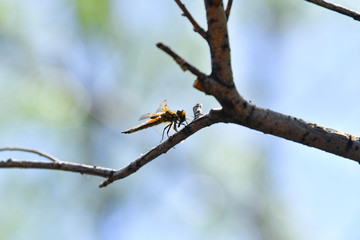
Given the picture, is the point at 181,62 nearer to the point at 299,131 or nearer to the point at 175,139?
the point at 175,139

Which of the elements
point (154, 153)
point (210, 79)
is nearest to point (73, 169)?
point (154, 153)

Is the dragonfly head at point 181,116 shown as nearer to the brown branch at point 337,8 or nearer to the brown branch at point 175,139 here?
the brown branch at point 175,139

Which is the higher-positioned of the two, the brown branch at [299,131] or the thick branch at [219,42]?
the thick branch at [219,42]

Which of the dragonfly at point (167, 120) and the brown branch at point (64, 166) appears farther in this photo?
the dragonfly at point (167, 120)

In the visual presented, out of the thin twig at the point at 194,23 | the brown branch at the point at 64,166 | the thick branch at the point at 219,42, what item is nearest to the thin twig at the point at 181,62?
the thick branch at the point at 219,42

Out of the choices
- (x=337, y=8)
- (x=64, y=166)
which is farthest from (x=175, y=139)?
(x=337, y=8)

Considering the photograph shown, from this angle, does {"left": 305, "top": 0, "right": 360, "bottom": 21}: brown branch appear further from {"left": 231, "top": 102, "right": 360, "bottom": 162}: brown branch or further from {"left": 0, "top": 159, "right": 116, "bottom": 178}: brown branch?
{"left": 0, "top": 159, "right": 116, "bottom": 178}: brown branch

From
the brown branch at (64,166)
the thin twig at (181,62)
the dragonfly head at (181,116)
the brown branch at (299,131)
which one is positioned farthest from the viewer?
the dragonfly head at (181,116)

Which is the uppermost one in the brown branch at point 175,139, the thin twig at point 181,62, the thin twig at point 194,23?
the thin twig at point 194,23
